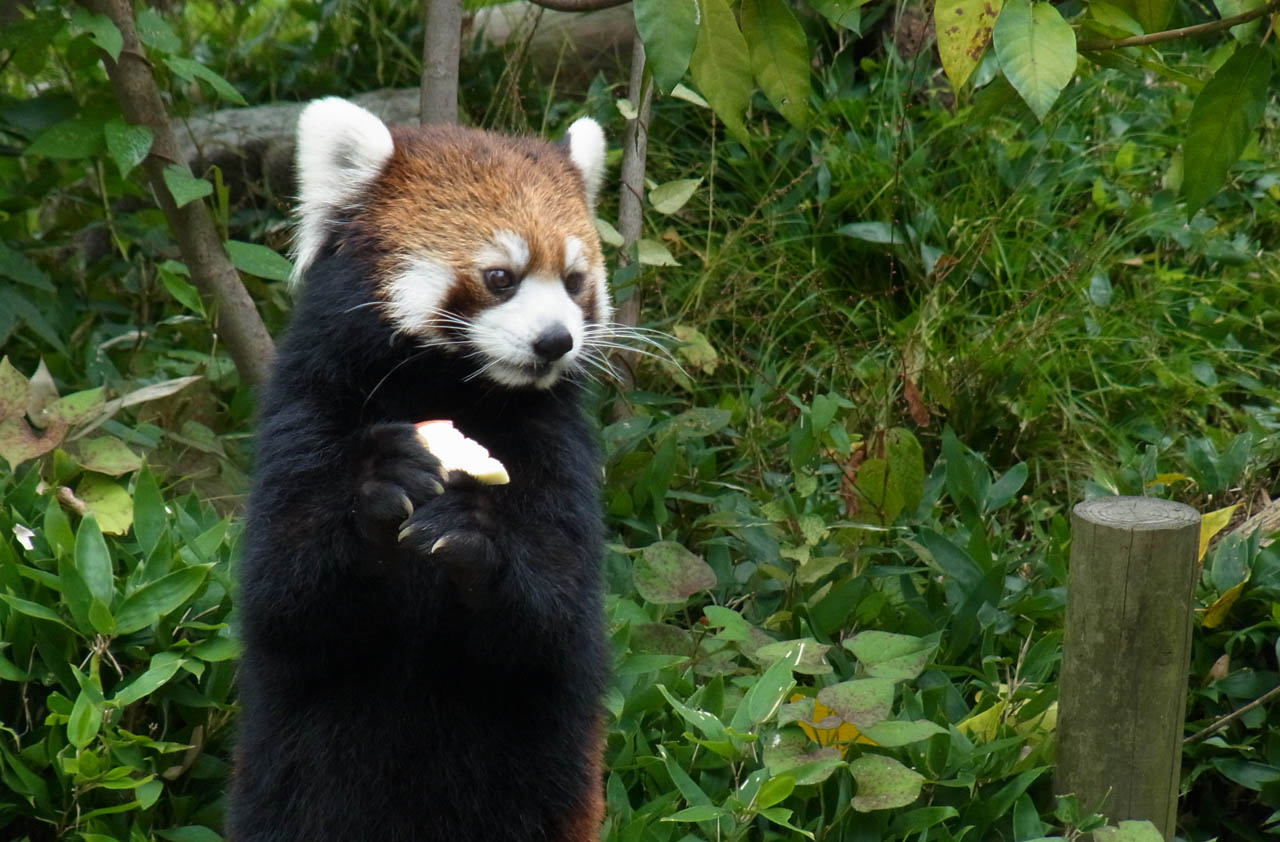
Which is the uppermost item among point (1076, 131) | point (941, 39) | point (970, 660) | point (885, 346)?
point (941, 39)

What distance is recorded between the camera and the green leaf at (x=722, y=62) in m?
2.32

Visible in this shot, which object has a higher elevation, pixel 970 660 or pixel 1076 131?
pixel 1076 131

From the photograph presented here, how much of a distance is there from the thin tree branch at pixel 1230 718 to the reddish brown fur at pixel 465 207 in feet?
6.32

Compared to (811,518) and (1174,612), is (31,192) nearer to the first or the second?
(811,518)

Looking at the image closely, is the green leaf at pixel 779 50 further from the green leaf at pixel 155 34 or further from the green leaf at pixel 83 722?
the green leaf at pixel 155 34

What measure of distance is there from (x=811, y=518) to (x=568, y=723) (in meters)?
1.33

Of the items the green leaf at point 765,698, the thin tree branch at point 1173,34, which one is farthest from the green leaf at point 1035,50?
the green leaf at point 765,698

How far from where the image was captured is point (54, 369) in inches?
191

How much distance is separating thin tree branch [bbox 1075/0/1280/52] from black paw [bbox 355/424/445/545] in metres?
1.34

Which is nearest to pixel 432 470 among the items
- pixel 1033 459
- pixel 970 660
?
pixel 970 660

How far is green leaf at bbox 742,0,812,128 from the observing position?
95.2 inches

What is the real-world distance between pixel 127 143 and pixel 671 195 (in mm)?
Result: 1633

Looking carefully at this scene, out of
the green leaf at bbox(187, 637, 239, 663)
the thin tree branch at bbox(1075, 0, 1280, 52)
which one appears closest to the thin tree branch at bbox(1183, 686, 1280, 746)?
the thin tree branch at bbox(1075, 0, 1280, 52)

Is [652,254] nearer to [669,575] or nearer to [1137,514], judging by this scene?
[669,575]
